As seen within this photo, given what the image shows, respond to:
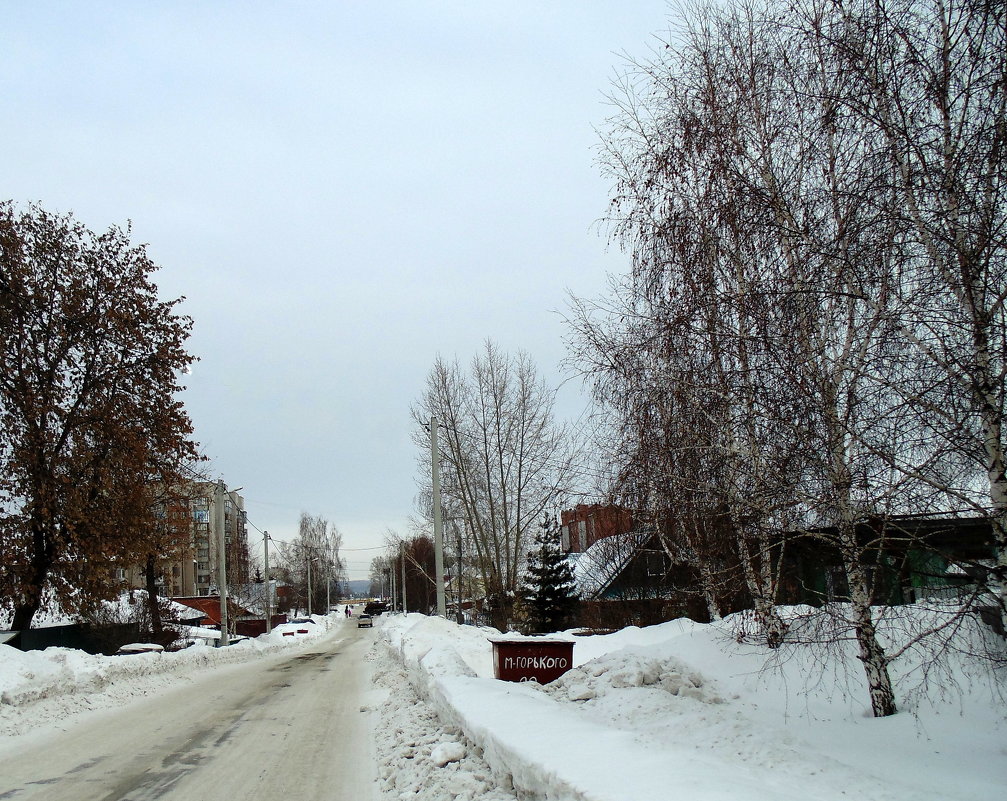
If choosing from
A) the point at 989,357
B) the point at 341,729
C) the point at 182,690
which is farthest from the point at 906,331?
the point at 182,690

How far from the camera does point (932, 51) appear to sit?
5.90 m

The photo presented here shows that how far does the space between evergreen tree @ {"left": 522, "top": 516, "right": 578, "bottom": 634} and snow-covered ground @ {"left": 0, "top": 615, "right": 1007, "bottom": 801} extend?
18483 millimetres

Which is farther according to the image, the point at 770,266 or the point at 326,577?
the point at 326,577

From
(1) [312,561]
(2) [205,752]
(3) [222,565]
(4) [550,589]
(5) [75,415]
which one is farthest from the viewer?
(1) [312,561]

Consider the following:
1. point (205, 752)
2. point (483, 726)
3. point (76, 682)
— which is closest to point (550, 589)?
point (76, 682)

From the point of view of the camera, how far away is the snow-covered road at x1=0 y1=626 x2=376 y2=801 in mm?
6906

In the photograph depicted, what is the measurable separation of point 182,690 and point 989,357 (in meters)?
16.0

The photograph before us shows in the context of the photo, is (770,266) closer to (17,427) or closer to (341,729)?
(341,729)

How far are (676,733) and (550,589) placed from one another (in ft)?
80.1

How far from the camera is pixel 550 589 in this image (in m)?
31.5

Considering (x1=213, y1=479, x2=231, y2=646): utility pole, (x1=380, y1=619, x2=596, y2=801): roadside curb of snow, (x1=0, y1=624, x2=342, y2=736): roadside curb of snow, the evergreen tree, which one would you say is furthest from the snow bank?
(x1=213, y1=479, x2=231, y2=646): utility pole

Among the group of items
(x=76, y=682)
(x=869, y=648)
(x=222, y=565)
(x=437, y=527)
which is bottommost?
(x=76, y=682)

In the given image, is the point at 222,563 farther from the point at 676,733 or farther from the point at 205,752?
the point at 676,733

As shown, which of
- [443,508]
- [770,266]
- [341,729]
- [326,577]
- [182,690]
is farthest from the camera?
[326,577]
